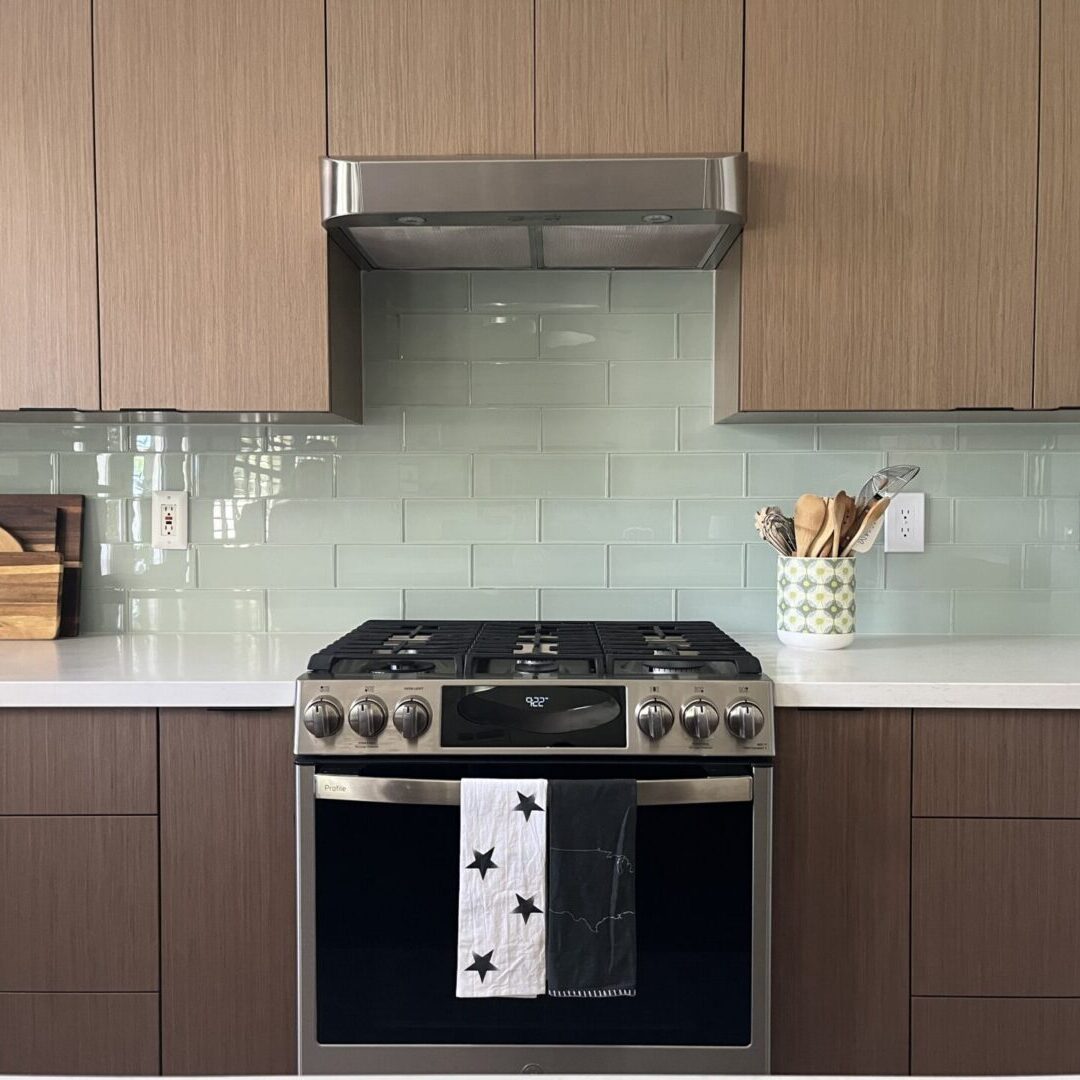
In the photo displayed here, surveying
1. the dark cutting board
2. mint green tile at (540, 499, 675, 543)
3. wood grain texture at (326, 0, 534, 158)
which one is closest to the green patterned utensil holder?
mint green tile at (540, 499, 675, 543)

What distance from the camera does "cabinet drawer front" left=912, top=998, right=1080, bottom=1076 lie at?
172 cm

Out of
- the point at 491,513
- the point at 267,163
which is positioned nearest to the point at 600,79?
the point at 267,163

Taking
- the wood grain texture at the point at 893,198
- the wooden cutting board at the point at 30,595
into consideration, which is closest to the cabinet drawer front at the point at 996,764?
the wood grain texture at the point at 893,198

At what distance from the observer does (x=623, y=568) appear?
234 cm

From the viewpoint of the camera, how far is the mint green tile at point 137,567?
2.34m

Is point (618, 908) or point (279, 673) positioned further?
point (279, 673)

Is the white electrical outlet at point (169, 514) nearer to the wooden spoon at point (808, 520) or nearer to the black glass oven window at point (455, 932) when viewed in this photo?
the black glass oven window at point (455, 932)

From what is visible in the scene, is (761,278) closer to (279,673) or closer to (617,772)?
(617,772)

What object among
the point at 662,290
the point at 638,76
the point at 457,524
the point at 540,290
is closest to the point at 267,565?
the point at 457,524

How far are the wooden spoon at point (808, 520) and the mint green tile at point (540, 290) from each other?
65 cm

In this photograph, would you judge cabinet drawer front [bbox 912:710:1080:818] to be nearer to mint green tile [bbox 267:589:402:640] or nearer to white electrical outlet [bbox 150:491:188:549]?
mint green tile [bbox 267:589:402:640]

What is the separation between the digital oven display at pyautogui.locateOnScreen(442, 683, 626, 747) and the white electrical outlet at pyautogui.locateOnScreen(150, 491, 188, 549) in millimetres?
970

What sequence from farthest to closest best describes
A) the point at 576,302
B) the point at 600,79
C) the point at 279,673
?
the point at 576,302
the point at 600,79
the point at 279,673

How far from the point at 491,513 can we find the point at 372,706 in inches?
30.3
